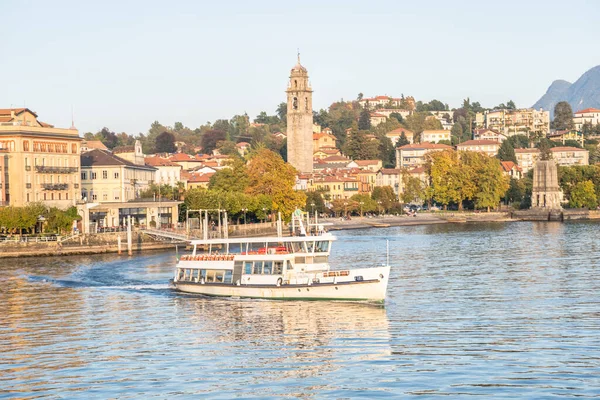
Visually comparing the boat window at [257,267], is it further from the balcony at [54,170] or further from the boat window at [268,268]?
the balcony at [54,170]

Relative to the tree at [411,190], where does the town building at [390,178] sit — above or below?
above

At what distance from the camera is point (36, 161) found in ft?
309

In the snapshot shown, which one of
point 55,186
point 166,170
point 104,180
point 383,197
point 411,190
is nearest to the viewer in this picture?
point 55,186

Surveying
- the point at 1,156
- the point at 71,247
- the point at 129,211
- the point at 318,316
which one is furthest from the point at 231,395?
the point at 129,211

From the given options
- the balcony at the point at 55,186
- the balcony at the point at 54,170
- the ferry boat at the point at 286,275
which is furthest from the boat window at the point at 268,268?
the balcony at the point at 55,186

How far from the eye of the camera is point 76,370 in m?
34.2

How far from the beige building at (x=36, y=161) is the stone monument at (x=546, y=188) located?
8484cm

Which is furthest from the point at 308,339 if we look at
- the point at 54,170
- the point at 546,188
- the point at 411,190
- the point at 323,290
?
the point at 411,190

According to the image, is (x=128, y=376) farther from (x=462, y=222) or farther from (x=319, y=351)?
(x=462, y=222)

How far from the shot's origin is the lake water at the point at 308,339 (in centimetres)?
3138

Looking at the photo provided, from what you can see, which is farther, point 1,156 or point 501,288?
point 1,156

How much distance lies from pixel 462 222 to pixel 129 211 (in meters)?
61.3

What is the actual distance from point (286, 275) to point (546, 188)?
118m

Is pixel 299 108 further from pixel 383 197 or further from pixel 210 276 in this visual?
pixel 210 276
